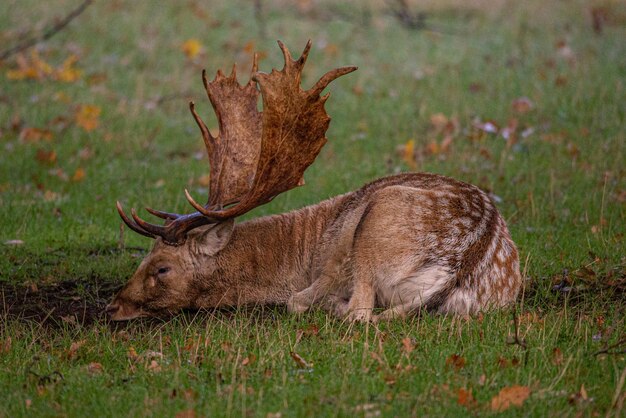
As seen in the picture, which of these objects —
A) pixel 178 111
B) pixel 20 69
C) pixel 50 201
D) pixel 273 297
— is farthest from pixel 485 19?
pixel 273 297

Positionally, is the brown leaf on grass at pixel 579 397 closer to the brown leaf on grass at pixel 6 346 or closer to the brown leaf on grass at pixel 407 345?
the brown leaf on grass at pixel 407 345

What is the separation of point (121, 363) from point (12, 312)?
5.89ft

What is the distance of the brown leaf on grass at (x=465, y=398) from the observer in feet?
15.6

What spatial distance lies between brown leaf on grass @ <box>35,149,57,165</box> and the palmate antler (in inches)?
177

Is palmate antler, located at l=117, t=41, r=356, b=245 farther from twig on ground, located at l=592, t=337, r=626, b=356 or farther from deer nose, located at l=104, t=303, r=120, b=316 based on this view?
twig on ground, located at l=592, t=337, r=626, b=356

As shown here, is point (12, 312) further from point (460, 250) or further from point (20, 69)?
point (20, 69)

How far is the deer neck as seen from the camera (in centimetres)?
715

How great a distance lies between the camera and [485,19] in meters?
18.7

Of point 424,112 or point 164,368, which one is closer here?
point 164,368

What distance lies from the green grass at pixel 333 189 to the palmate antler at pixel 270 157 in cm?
75

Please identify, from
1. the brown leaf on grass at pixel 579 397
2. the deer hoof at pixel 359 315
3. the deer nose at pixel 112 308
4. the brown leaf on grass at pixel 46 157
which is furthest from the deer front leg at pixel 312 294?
the brown leaf on grass at pixel 46 157

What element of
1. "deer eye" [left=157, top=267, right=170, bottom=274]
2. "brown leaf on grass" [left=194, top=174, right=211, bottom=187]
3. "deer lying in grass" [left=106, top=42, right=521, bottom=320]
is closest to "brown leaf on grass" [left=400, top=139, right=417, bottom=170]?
"brown leaf on grass" [left=194, top=174, right=211, bottom=187]

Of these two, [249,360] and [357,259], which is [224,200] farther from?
[249,360]

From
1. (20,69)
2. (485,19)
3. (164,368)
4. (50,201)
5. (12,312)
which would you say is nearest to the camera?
(164,368)
